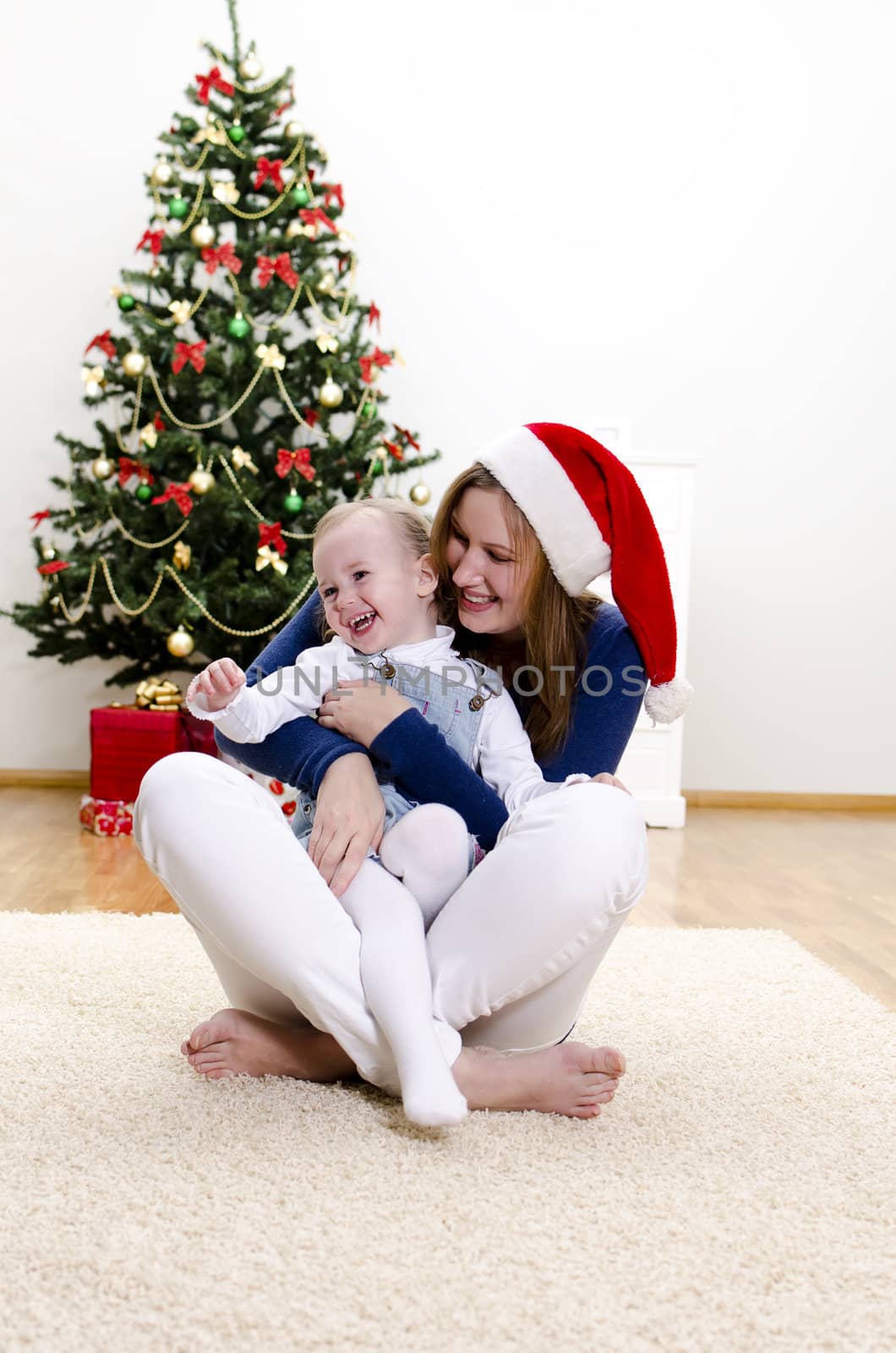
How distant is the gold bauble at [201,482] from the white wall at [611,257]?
2.74 feet

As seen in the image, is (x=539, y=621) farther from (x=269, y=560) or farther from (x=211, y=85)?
(x=211, y=85)

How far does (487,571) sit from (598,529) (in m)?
0.14

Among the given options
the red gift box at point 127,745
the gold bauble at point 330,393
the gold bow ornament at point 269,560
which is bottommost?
the red gift box at point 127,745

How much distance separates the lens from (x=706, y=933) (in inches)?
85.3

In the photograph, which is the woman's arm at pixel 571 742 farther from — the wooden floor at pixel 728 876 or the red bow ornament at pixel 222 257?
the red bow ornament at pixel 222 257

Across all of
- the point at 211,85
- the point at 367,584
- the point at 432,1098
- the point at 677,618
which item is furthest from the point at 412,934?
the point at 211,85

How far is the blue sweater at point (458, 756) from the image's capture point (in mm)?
1320

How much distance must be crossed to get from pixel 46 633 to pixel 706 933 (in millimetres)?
2128

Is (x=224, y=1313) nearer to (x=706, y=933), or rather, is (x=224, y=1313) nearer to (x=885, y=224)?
(x=706, y=933)

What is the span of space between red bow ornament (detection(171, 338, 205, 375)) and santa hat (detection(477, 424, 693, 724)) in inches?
72.9

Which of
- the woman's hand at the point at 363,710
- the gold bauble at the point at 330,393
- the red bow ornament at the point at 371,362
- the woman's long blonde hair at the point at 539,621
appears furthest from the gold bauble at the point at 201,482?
the woman's hand at the point at 363,710

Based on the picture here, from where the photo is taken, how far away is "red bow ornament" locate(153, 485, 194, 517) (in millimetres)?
3072

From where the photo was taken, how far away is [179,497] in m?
3.08

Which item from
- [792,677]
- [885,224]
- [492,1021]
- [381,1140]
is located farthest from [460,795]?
[885,224]
